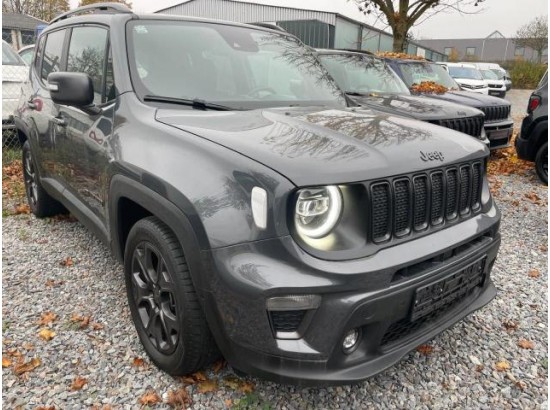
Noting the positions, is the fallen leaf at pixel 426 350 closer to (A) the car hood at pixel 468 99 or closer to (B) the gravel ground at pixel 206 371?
(B) the gravel ground at pixel 206 371

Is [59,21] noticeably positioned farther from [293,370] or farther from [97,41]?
[293,370]

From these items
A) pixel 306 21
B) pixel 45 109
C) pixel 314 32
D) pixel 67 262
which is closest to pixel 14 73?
pixel 45 109

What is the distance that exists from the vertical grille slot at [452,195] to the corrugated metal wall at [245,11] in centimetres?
2636

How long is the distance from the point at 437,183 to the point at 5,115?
672 cm

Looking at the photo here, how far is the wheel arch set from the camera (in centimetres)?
191

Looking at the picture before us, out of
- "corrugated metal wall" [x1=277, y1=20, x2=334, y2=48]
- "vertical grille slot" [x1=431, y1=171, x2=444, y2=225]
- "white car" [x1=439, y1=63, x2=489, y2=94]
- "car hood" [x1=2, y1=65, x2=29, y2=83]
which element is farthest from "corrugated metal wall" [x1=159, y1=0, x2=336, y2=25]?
"vertical grille slot" [x1=431, y1=171, x2=444, y2=225]

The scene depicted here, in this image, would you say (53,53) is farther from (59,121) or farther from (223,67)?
(223,67)

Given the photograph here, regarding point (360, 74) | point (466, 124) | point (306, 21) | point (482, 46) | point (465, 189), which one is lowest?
point (466, 124)

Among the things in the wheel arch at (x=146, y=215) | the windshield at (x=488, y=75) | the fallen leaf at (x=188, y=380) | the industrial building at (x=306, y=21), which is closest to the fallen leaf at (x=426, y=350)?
the fallen leaf at (x=188, y=380)

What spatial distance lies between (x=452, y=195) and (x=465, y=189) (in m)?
0.14

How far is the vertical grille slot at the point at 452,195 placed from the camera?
221cm

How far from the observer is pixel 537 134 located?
6602mm

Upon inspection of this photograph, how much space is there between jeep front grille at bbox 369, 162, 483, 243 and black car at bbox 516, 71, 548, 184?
500 centimetres

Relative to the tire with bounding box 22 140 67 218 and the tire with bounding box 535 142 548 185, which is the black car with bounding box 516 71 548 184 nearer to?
the tire with bounding box 535 142 548 185
